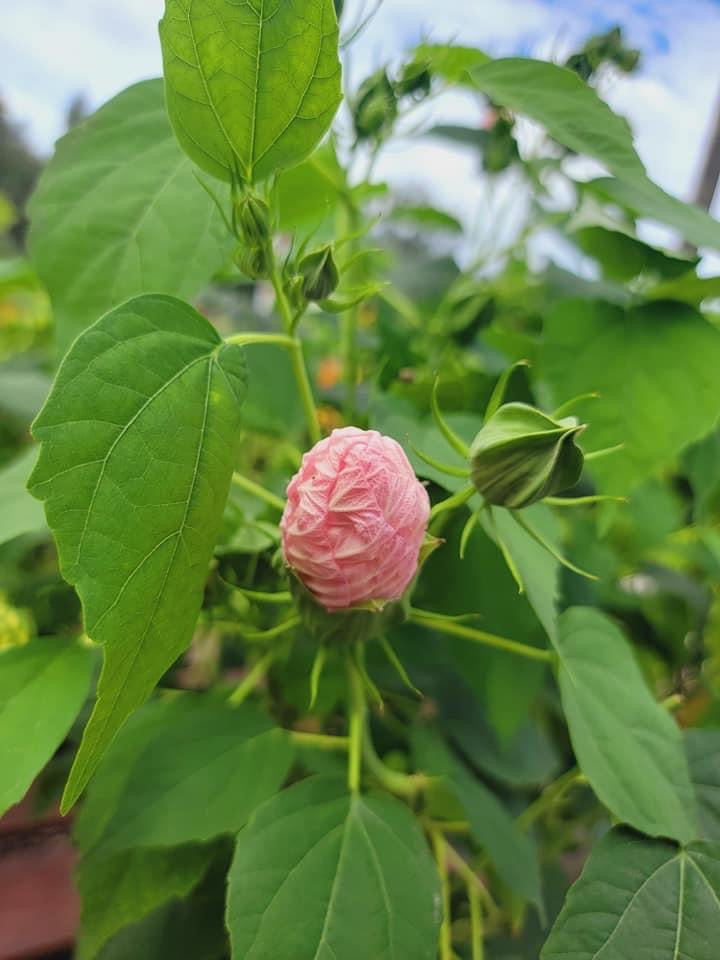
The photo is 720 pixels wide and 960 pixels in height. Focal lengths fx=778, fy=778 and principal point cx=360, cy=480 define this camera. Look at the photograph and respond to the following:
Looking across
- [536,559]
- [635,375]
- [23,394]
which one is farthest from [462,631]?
[23,394]

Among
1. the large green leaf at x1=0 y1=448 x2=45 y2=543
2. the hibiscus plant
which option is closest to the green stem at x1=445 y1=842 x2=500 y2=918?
the hibiscus plant

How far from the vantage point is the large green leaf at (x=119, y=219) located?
26 centimetres

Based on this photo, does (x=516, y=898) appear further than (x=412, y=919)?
Yes

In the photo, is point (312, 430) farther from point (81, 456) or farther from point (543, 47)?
point (543, 47)

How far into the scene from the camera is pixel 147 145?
0.93 feet

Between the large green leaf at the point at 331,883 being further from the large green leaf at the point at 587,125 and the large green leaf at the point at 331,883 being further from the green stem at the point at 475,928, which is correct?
the large green leaf at the point at 587,125

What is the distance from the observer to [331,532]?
20cm

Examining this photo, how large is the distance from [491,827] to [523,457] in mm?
169

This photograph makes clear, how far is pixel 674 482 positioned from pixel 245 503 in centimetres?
41

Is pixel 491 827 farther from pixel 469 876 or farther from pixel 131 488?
pixel 131 488

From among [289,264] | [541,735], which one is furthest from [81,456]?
[541,735]

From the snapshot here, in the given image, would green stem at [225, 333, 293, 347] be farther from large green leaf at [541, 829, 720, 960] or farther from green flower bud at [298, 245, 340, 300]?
large green leaf at [541, 829, 720, 960]

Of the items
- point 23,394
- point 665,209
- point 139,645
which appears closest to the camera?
point 139,645

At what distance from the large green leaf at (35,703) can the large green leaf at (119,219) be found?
4.2 inches
